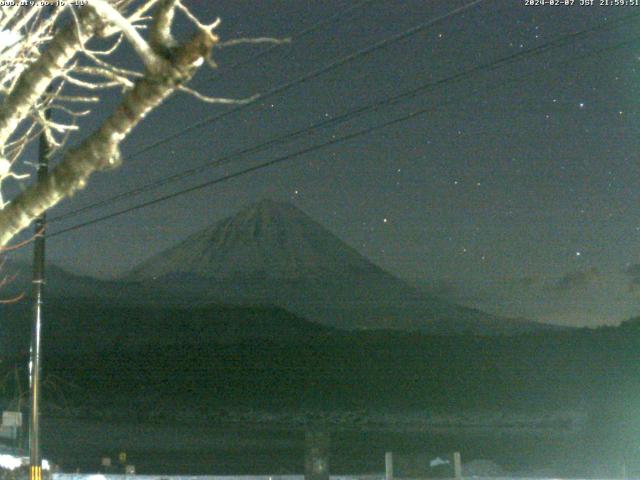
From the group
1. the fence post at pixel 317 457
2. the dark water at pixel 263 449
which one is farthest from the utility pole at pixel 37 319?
the dark water at pixel 263 449

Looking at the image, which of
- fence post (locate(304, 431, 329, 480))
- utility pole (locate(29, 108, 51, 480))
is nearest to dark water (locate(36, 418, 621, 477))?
fence post (locate(304, 431, 329, 480))

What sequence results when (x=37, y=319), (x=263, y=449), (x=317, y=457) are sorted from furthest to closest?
(x=263, y=449), (x=317, y=457), (x=37, y=319)

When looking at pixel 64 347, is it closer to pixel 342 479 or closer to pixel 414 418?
pixel 414 418

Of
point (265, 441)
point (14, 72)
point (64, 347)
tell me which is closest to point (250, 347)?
A: point (64, 347)

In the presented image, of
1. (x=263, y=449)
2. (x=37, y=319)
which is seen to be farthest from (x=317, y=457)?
(x=263, y=449)

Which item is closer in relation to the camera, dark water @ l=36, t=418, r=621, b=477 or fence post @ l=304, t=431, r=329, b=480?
fence post @ l=304, t=431, r=329, b=480

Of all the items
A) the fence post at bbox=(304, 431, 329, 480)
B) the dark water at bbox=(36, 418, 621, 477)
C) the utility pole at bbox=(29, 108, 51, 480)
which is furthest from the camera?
the dark water at bbox=(36, 418, 621, 477)

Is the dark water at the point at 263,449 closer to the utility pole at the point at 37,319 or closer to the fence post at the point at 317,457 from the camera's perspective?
the fence post at the point at 317,457

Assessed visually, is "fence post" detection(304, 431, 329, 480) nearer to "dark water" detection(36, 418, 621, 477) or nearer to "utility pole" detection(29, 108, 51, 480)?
"utility pole" detection(29, 108, 51, 480)

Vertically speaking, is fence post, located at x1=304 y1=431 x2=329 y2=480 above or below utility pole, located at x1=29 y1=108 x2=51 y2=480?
below

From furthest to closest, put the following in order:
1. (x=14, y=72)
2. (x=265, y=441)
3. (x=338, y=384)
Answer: (x=338, y=384) < (x=265, y=441) < (x=14, y=72)

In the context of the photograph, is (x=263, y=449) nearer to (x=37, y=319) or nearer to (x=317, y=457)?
(x=317, y=457)
